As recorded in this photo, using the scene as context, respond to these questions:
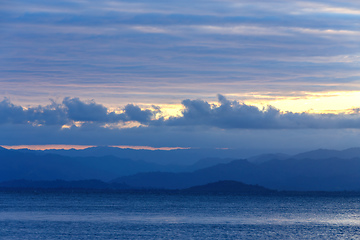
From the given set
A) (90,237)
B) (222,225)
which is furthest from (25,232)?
(222,225)

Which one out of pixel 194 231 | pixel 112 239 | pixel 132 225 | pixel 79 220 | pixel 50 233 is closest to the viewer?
pixel 112 239

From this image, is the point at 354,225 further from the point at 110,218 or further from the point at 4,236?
the point at 4,236

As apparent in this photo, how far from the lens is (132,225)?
127688mm

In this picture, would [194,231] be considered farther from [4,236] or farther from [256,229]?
[4,236]

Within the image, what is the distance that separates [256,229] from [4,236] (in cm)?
5563

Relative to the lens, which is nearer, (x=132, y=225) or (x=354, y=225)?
(x=132, y=225)

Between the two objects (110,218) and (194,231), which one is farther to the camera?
A: (110,218)

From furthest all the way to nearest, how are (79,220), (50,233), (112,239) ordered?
(79,220) → (50,233) → (112,239)

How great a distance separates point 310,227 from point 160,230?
39277mm

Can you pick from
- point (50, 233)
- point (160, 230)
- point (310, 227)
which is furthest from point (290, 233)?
point (50, 233)

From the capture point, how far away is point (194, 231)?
4572 inches

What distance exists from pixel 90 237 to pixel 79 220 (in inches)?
1520

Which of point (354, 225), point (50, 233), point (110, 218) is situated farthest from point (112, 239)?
point (354, 225)

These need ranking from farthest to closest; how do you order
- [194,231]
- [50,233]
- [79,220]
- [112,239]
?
[79,220]
[194,231]
[50,233]
[112,239]
